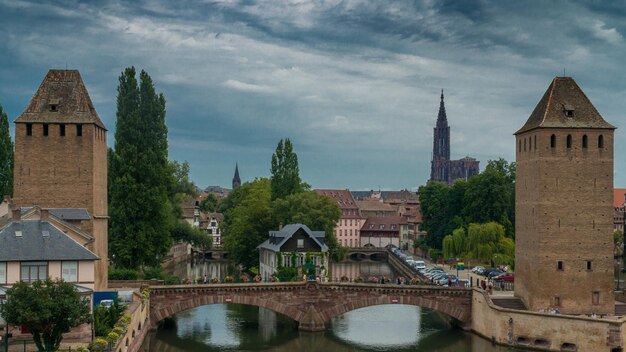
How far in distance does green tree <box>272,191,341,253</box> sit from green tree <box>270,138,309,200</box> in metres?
8.52

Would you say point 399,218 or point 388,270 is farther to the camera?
point 399,218

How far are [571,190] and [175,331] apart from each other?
27.5m

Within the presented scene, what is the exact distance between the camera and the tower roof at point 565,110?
4959cm

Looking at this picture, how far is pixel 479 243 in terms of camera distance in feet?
254

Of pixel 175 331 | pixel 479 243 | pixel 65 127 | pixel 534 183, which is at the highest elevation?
pixel 65 127

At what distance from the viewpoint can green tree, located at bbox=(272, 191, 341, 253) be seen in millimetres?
80562

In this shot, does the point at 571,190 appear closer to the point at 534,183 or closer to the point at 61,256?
the point at 534,183

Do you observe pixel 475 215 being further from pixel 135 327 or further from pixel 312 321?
pixel 135 327

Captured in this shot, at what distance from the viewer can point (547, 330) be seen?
45312mm

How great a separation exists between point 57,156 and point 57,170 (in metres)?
0.92

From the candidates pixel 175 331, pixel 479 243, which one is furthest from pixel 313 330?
pixel 479 243

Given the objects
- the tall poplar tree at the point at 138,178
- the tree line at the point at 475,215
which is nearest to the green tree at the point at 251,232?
the tall poplar tree at the point at 138,178

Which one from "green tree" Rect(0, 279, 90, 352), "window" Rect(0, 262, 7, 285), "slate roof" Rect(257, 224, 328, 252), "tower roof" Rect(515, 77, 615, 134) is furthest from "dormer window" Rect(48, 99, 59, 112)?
"tower roof" Rect(515, 77, 615, 134)

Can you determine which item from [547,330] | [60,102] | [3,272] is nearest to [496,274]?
[547,330]
